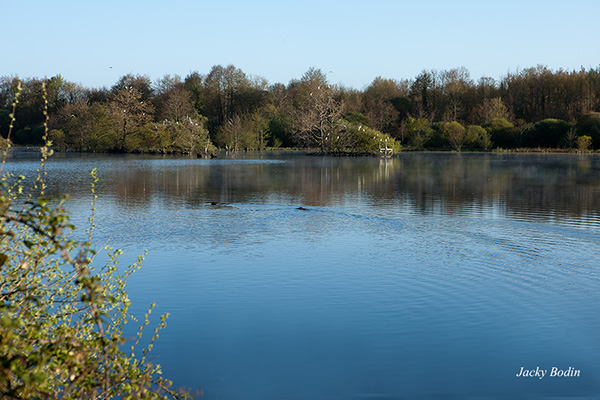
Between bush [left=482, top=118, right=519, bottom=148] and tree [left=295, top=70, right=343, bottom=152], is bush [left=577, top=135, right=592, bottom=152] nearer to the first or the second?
bush [left=482, top=118, right=519, bottom=148]

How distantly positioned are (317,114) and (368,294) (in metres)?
54.9

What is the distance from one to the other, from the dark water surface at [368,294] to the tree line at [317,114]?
141 feet

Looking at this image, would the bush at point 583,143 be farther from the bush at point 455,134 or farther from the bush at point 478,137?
the bush at point 455,134

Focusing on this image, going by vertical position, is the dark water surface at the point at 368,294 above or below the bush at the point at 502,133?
below

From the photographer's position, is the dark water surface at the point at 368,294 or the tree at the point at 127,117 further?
the tree at the point at 127,117

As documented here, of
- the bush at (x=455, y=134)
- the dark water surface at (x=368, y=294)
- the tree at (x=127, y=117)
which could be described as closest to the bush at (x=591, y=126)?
the bush at (x=455, y=134)

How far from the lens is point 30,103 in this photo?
3418 inches

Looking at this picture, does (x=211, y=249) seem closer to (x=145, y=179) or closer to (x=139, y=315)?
(x=139, y=315)

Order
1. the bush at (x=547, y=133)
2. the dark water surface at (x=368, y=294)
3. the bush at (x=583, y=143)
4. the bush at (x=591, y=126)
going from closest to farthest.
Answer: the dark water surface at (x=368, y=294)
the bush at (x=583, y=143)
the bush at (x=591, y=126)
the bush at (x=547, y=133)

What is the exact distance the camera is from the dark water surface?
5.93 m

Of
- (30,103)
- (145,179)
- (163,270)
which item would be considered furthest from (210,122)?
(163,270)

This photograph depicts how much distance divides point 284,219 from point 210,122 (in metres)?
70.8

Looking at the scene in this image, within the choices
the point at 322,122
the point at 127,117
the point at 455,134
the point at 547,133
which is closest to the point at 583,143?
the point at 547,133

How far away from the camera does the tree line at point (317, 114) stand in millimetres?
63438
